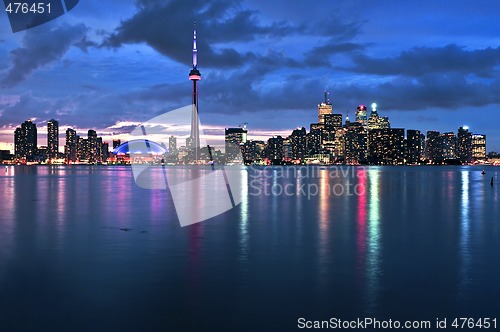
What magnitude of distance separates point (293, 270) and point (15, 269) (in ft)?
31.3

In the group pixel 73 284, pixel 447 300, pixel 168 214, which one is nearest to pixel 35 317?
pixel 73 284

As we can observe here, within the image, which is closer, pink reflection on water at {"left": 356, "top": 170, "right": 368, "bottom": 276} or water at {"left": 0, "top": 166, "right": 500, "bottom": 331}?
water at {"left": 0, "top": 166, "right": 500, "bottom": 331}

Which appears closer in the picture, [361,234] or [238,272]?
[238,272]

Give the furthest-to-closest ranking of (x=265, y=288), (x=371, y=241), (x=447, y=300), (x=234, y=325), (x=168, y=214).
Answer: (x=168, y=214) → (x=371, y=241) → (x=265, y=288) → (x=447, y=300) → (x=234, y=325)

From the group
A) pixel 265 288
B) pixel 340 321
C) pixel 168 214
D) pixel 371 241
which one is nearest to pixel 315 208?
pixel 168 214

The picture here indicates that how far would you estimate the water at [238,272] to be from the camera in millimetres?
12203

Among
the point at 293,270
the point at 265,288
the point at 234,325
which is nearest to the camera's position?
the point at 234,325

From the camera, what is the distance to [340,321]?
11750 millimetres

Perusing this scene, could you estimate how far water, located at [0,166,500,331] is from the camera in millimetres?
12203

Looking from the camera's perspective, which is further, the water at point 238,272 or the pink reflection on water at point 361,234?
the pink reflection on water at point 361,234

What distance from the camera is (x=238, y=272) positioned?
54.5 feet

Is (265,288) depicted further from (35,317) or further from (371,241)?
(371,241)

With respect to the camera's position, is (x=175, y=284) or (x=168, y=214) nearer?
(x=175, y=284)

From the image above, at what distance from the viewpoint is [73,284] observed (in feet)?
49.5
